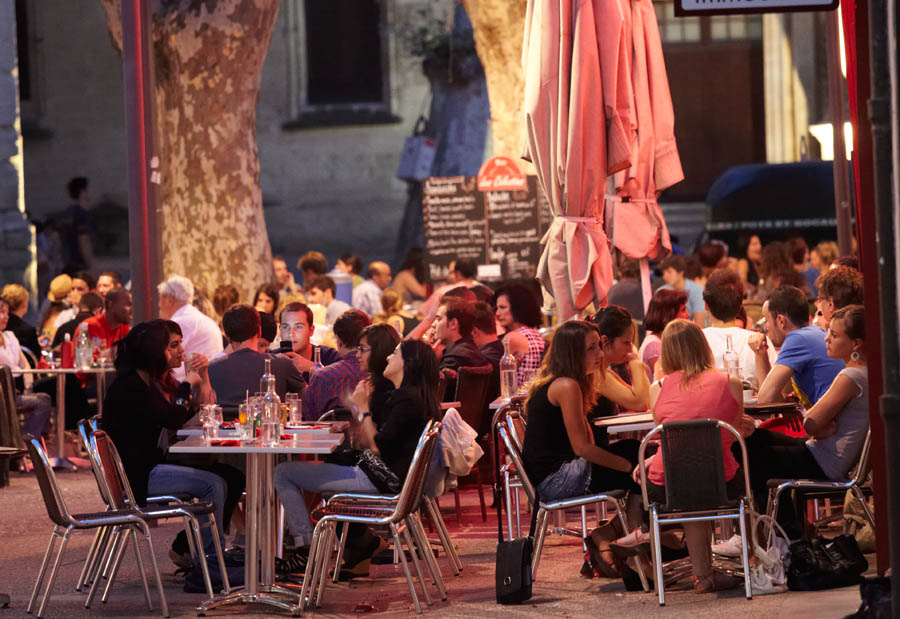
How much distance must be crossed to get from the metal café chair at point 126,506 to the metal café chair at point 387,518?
0.43m

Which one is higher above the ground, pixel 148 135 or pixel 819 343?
pixel 148 135

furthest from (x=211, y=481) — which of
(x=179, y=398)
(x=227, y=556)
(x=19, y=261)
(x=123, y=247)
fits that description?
(x=123, y=247)

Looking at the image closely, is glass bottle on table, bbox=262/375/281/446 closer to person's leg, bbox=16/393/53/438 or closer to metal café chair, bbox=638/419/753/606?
metal café chair, bbox=638/419/753/606

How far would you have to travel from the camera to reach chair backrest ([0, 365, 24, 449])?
30.1 ft

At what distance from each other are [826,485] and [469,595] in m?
1.75

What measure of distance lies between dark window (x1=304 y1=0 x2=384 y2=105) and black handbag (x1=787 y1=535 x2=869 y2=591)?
19.0 metres

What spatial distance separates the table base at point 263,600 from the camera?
22.1 ft

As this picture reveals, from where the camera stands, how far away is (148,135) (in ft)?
33.4

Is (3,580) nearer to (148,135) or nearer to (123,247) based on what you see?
(148,135)

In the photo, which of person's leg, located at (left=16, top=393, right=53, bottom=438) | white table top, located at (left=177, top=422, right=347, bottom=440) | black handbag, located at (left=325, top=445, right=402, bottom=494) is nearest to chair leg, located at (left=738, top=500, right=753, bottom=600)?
black handbag, located at (left=325, top=445, right=402, bottom=494)

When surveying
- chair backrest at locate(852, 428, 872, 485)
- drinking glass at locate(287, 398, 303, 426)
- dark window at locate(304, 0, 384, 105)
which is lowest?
chair backrest at locate(852, 428, 872, 485)

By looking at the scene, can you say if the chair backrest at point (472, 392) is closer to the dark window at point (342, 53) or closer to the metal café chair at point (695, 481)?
the metal café chair at point (695, 481)

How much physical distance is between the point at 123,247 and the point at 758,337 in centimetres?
1775

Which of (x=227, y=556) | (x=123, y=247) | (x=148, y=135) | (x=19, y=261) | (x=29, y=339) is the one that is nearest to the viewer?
(x=227, y=556)
